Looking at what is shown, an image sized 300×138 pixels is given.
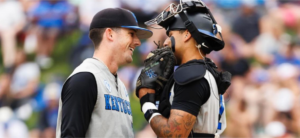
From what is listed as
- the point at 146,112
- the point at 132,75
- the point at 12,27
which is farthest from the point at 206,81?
the point at 12,27

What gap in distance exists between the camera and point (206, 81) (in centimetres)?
315

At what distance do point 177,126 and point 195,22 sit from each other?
85 cm

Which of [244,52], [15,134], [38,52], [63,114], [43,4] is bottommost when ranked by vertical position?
[15,134]

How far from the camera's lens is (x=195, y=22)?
335 centimetres

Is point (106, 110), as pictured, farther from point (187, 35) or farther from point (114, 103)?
point (187, 35)

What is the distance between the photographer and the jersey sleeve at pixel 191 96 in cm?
307

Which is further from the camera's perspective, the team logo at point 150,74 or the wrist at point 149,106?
the team logo at point 150,74

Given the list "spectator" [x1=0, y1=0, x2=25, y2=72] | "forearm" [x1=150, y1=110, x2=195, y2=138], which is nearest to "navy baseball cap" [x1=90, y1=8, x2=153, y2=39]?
"forearm" [x1=150, y1=110, x2=195, y2=138]

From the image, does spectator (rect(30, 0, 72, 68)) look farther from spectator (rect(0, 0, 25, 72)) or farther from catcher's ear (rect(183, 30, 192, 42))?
catcher's ear (rect(183, 30, 192, 42))

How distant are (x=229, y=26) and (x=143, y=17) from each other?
6.20ft

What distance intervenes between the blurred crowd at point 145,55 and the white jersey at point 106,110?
17.5 feet

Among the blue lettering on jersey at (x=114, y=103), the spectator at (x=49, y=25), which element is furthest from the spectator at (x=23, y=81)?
the blue lettering on jersey at (x=114, y=103)

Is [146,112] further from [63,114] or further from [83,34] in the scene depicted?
[83,34]

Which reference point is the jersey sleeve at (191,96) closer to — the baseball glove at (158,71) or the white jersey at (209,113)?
the white jersey at (209,113)
